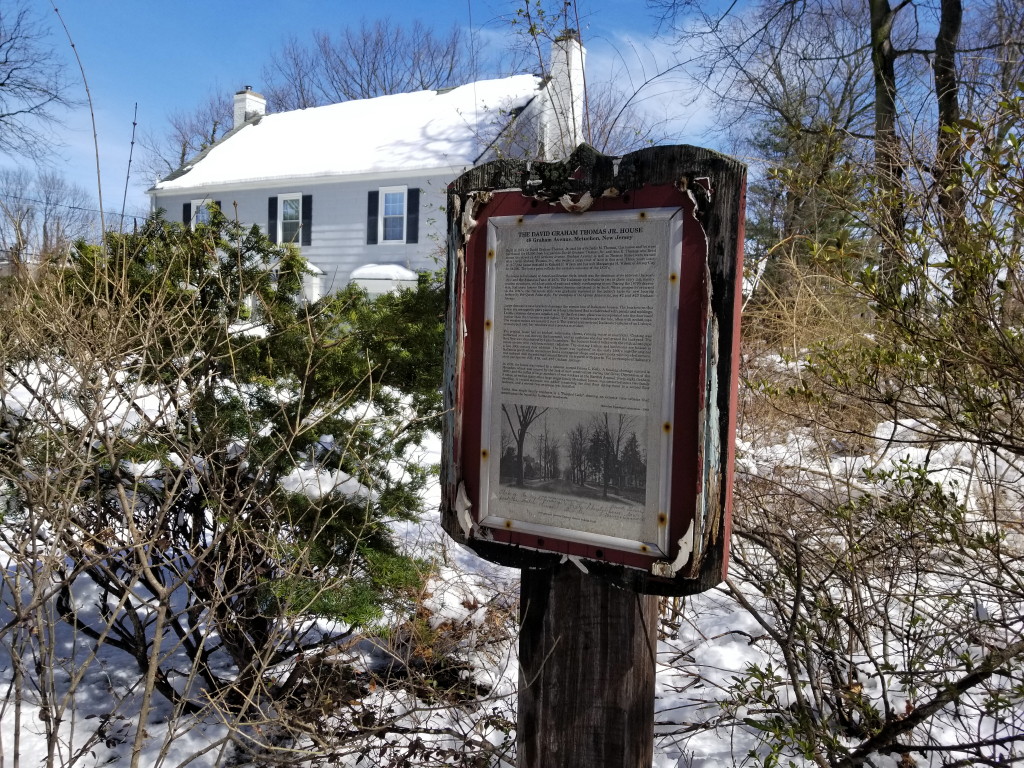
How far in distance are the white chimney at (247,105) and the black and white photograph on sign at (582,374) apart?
24.1 metres

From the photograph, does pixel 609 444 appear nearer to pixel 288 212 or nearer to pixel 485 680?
pixel 485 680

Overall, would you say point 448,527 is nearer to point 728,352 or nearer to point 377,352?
point 728,352

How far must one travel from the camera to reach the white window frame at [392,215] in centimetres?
1823

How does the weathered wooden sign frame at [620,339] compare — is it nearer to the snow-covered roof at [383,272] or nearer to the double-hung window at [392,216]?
the snow-covered roof at [383,272]

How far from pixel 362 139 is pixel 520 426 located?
1952cm

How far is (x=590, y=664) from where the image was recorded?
2139mm

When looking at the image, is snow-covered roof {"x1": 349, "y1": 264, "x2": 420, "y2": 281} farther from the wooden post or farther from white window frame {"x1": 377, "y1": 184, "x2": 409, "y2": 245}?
the wooden post

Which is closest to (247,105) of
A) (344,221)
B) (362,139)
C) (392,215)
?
(362,139)

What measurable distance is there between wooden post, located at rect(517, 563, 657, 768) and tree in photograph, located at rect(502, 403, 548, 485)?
0.30 metres

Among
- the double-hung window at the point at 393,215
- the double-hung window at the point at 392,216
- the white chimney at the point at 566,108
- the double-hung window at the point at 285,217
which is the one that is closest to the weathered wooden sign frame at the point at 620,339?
the white chimney at the point at 566,108

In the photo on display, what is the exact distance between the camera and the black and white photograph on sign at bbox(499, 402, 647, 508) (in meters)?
1.92

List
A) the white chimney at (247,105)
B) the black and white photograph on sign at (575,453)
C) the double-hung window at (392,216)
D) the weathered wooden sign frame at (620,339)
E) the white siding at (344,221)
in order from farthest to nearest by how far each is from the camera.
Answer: the white chimney at (247,105) < the double-hung window at (392,216) < the white siding at (344,221) < the black and white photograph on sign at (575,453) < the weathered wooden sign frame at (620,339)

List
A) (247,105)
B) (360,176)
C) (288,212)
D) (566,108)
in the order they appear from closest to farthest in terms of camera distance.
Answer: (566,108), (360,176), (288,212), (247,105)

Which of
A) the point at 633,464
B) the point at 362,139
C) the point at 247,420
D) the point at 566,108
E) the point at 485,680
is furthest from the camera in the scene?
the point at 362,139
